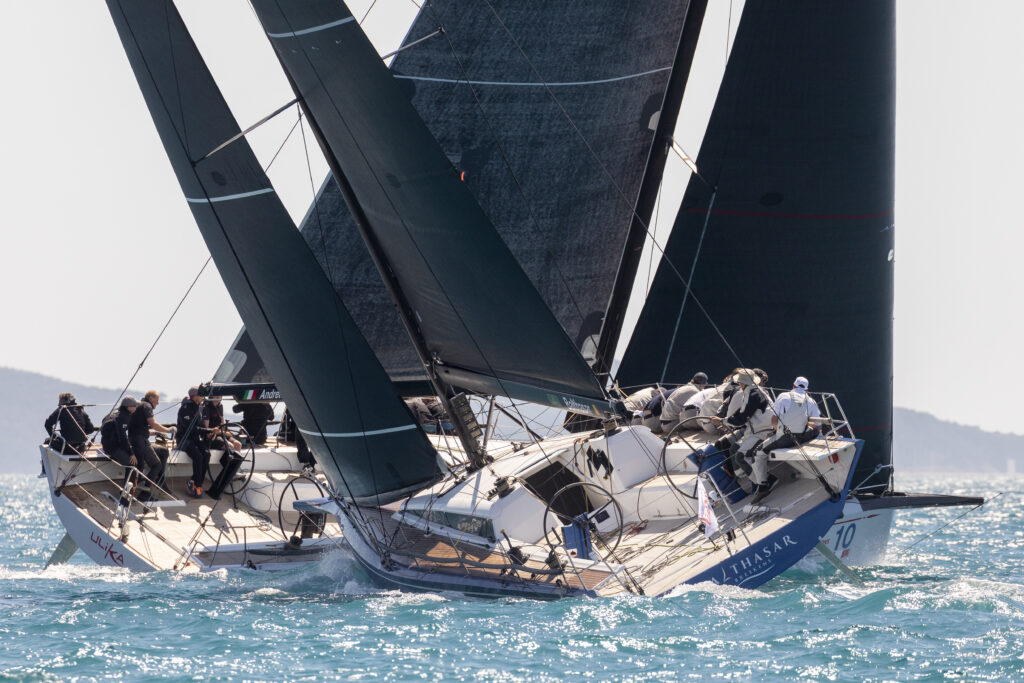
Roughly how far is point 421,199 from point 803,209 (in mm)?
5298

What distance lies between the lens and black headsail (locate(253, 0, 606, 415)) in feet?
37.0

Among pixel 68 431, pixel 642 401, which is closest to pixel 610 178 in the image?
pixel 642 401

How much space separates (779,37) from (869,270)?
8.85 feet

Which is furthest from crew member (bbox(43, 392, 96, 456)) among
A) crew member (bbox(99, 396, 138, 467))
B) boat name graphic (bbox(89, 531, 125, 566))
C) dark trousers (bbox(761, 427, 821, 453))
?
dark trousers (bbox(761, 427, 821, 453))

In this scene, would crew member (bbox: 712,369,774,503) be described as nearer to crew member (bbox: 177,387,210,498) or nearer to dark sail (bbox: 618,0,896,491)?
dark sail (bbox: 618,0,896,491)

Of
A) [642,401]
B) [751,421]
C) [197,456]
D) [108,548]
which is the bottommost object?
[108,548]

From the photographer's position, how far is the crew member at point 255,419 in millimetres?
16359

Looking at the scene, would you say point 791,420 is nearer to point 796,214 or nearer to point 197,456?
point 796,214

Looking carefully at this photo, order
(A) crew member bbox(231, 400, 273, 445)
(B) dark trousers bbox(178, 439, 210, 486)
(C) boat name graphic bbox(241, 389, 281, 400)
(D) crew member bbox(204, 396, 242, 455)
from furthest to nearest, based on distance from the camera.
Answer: (A) crew member bbox(231, 400, 273, 445)
(C) boat name graphic bbox(241, 389, 281, 400)
(D) crew member bbox(204, 396, 242, 455)
(B) dark trousers bbox(178, 439, 210, 486)

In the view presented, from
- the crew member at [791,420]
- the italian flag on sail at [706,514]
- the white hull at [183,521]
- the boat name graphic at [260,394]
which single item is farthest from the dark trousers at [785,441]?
the boat name graphic at [260,394]

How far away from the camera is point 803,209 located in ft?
49.2

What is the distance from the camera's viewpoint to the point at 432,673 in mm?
8781

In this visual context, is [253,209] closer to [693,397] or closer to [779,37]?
[693,397]

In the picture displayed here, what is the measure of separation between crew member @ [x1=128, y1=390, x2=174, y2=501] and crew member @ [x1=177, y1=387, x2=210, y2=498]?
0.34 meters
